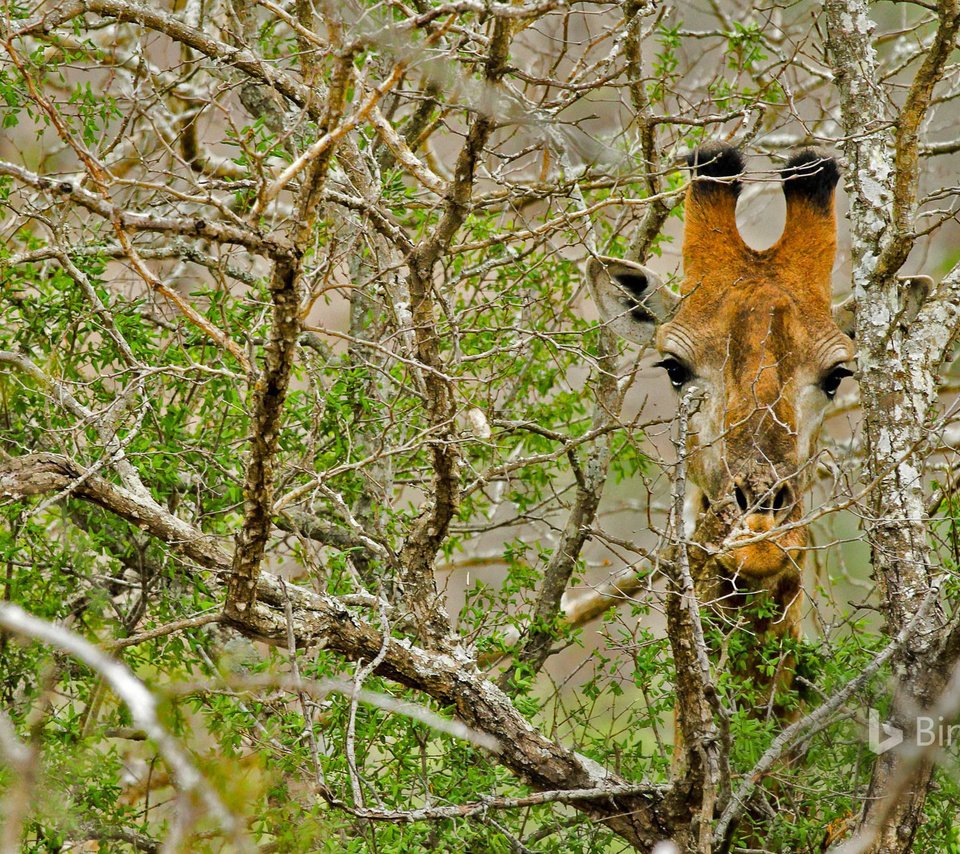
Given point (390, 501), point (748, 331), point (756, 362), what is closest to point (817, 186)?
point (748, 331)

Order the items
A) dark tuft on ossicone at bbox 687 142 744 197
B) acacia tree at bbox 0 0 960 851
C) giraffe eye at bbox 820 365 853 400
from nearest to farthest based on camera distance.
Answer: acacia tree at bbox 0 0 960 851 < giraffe eye at bbox 820 365 853 400 < dark tuft on ossicone at bbox 687 142 744 197

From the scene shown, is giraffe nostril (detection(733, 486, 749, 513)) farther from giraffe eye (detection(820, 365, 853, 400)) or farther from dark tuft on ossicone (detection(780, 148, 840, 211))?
dark tuft on ossicone (detection(780, 148, 840, 211))

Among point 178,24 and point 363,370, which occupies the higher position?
point 178,24

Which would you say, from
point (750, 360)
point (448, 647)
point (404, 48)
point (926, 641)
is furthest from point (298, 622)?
point (750, 360)

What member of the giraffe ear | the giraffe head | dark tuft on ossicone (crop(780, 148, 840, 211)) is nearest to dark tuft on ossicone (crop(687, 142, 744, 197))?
the giraffe head

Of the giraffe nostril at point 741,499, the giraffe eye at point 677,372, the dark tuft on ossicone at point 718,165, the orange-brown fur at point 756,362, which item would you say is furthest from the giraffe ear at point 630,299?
the giraffe nostril at point 741,499

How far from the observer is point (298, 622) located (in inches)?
138

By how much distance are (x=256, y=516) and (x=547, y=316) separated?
9.77ft

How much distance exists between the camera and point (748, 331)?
196 inches

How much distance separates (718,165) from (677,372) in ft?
3.43

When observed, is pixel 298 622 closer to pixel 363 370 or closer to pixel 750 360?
pixel 363 370

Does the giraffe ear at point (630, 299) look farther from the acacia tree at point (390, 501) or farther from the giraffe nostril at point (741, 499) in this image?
the giraffe nostril at point (741, 499)

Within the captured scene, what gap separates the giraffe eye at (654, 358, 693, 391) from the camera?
5.05 m

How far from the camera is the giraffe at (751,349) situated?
435cm
